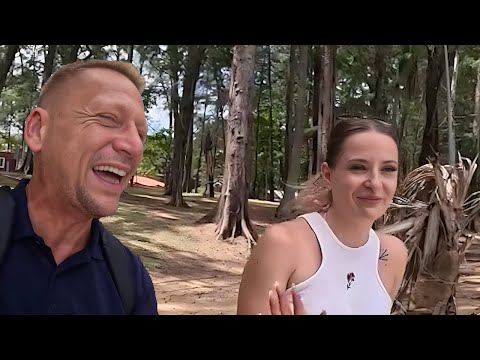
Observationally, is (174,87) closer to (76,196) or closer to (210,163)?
(210,163)

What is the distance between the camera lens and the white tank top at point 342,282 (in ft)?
5.27

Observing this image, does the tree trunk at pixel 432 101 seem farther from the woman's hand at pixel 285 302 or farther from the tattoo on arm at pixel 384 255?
the woman's hand at pixel 285 302

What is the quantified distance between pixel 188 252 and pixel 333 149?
0.89m

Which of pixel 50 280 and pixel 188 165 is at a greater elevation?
pixel 188 165

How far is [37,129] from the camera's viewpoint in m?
1.49

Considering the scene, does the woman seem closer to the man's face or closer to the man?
the man

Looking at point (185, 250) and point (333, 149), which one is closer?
point (333, 149)

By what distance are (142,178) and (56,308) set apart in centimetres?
77

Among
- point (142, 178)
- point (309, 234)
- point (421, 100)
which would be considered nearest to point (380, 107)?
point (421, 100)

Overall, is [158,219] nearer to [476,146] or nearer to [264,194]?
[264,194]

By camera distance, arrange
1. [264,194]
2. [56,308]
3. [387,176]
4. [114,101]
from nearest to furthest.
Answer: [56,308] → [114,101] → [387,176] → [264,194]

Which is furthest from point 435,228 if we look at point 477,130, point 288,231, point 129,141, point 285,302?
point 129,141
